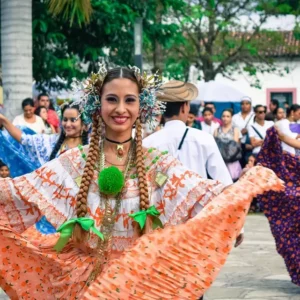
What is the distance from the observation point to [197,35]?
31.7m

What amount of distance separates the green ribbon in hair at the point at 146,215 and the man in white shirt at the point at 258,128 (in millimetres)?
10428

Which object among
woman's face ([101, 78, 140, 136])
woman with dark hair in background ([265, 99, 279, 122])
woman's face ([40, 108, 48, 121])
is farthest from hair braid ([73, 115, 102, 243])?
woman with dark hair in background ([265, 99, 279, 122])

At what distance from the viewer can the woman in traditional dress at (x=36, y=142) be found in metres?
8.21

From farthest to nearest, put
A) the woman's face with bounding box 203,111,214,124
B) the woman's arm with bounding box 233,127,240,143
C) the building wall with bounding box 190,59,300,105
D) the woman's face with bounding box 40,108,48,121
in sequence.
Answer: the building wall with bounding box 190,59,300,105 → the woman's face with bounding box 203,111,214,124 → the woman's arm with bounding box 233,127,240,143 → the woman's face with bounding box 40,108,48,121

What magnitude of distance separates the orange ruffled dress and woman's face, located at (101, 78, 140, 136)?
0.79ft

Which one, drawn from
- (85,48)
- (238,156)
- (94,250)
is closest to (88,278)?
(94,250)

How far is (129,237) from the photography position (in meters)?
5.08

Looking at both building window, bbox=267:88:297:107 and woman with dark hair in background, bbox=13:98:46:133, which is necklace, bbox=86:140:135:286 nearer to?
woman with dark hair in background, bbox=13:98:46:133

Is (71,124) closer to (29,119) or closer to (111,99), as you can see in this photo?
(111,99)

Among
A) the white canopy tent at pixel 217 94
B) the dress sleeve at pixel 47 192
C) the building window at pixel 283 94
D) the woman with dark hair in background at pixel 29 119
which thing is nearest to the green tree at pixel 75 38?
the woman with dark hair in background at pixel 29 119

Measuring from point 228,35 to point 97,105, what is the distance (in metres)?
27.8

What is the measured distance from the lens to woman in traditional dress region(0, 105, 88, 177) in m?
8.21

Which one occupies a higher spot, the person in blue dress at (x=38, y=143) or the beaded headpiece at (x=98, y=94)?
the beaded headpiece at (x=98, y=94)

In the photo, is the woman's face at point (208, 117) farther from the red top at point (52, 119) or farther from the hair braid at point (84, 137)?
the hair braid at point (84, 137)
